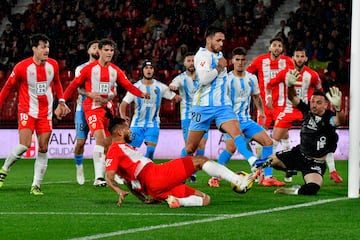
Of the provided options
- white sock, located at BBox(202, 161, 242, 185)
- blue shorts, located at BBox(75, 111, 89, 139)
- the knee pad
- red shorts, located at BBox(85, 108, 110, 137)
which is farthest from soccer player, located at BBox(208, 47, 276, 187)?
white sock, located at BBox(202, 161, 242, 185)

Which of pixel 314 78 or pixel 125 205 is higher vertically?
pixel 314 78

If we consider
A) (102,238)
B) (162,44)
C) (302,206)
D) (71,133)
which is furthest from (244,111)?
(162,44)

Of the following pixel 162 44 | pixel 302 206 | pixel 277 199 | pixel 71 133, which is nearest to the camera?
pixel 302 206

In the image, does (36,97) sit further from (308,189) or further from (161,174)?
(308,189)

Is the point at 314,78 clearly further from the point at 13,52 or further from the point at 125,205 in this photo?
the point at 13,52

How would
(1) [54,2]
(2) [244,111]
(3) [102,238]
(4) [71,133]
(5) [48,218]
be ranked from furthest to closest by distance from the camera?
1. (1) [54,2]
2. (4) [71,133]
3. (2) [244,111]
4. (5) [48,218]
5. (3) [102,238]

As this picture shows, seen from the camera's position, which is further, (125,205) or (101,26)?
(101,26)

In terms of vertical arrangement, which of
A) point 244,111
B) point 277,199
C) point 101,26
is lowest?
point 277,199

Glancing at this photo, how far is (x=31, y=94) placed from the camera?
1329cm

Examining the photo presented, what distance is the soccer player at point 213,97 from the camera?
1214 cm

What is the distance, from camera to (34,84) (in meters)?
13.2

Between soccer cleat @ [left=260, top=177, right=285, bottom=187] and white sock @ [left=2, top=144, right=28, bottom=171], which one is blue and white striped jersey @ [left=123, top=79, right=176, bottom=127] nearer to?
soccer cleat @ [left=260, top=177, right=285, bottom=187]

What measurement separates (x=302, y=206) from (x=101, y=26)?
19677 millimetres

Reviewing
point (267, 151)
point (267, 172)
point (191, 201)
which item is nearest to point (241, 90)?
point (267, 151)
